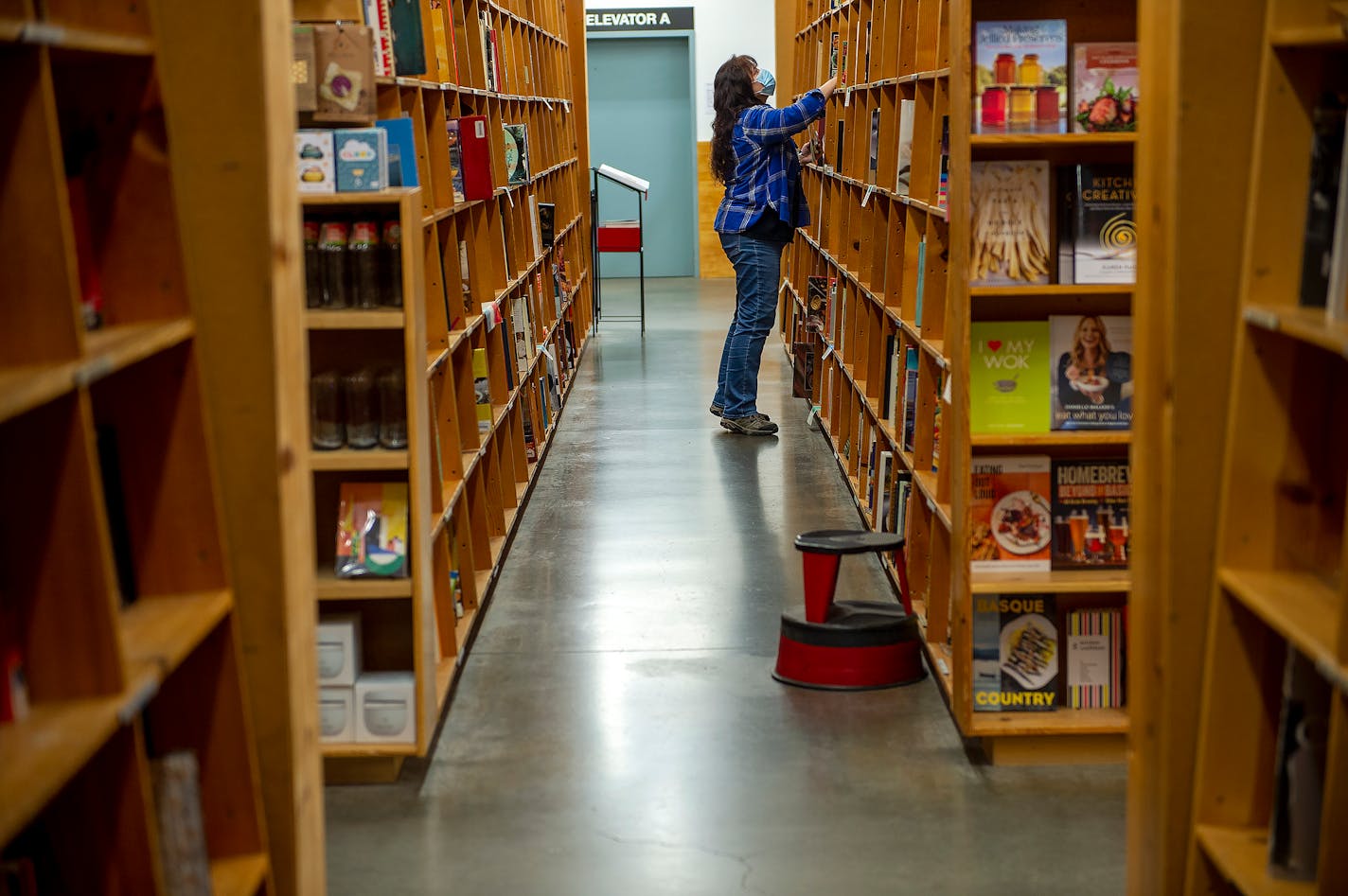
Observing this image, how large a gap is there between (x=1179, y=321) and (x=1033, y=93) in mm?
1390

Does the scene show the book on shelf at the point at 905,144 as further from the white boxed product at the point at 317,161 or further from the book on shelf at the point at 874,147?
the white boxed product at the point at 317,161

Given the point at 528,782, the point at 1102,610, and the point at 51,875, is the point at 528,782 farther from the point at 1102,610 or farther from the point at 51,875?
the point at 51,875

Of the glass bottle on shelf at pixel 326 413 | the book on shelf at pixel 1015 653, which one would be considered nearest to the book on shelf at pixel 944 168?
the book on shelf at pixel 1015 653

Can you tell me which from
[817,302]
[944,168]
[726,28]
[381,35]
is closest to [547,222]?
[817,302]

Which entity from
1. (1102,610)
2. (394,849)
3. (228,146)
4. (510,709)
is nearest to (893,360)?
(1102,610)

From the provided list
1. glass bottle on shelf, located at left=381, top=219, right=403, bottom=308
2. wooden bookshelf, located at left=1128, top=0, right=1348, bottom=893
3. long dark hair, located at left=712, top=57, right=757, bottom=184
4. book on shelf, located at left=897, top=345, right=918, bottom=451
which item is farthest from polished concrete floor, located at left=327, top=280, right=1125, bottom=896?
long dark hair, located at left=712, top=57, right=757, bottom=184

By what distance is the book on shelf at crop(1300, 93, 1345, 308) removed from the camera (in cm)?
203

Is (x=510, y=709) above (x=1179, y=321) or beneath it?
beneath

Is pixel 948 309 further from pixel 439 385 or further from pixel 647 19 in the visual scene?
pixel 647 19

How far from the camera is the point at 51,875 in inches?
74.3

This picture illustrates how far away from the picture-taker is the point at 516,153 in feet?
21.5

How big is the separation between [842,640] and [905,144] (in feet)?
5.79

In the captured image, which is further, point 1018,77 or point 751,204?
point 751,204

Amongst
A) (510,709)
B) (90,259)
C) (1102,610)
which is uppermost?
(90,259)
